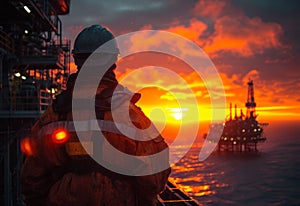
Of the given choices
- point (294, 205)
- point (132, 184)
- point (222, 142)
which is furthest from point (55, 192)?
point (222, 142)

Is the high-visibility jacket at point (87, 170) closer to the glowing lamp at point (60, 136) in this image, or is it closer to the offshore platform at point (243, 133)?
the glowing lamp at point (60, 136)

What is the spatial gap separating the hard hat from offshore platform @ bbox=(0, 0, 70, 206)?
8.75 meters

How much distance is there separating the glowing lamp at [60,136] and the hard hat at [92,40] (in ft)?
2.58

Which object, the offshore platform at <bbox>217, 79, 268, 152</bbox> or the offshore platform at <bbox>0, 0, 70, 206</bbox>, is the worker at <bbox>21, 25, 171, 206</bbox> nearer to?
the offshore platform at <bbox>0, 0, 70, 206</bbox>

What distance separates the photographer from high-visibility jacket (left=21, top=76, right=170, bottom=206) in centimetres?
225

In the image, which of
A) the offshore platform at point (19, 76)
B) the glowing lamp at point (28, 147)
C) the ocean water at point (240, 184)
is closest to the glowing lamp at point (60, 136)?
the glowing lamp at point (28, 147)

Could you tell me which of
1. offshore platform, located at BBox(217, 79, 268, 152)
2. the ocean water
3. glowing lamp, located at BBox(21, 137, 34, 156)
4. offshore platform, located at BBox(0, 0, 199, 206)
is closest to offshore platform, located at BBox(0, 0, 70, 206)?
offshore platform, located at BBox(0, 0, 199, 206)

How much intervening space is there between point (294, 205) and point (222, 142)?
5076 centimetres

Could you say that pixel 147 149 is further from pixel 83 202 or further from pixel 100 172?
pixel 83 202

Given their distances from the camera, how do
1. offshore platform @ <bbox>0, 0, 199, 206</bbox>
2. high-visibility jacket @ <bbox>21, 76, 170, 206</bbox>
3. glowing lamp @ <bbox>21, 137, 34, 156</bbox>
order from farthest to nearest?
1. offshore platform @ <bbox>0, 0, 199, 206</bbox>
2. glowing lamp @ <bbox>21, 137, 34, 156</bbox>
3. high-visibility jacket @ <bbox>21, 76, 170, 206</bbox>

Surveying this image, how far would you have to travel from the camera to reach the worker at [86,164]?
7.42 ft

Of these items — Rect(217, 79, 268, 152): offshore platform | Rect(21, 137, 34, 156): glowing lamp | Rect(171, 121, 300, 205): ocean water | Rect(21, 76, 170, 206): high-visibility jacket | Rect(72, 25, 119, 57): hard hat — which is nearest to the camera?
Rect(21, 76, 170, 206): high-visibility jacket

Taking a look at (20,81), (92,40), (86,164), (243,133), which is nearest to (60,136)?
(86,164)

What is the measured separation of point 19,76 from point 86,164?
Result: 51.1 ft
